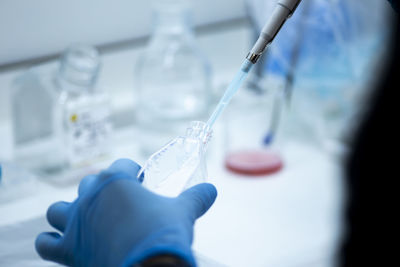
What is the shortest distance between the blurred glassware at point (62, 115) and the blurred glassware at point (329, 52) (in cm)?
43

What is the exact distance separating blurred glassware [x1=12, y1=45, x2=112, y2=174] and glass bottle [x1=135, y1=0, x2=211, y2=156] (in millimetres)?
196

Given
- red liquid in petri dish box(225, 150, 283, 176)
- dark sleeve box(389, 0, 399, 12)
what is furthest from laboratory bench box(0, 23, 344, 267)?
dark sleeve box(389, 0, 399, 12)

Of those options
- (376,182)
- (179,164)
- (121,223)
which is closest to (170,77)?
Result: (179,164)

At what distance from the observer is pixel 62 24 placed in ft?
5.00

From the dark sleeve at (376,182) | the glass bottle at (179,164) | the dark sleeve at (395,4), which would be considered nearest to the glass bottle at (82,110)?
the glass bottle at (179,164)

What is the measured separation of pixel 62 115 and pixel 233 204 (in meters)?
0.37

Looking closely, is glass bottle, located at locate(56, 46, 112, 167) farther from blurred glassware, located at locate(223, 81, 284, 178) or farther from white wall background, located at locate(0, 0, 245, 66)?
→ blurred glassware, located at locate(223, 81, 284, 178)

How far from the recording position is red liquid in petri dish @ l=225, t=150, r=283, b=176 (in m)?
1.43

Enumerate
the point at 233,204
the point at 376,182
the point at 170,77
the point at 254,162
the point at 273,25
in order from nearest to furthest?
the point at 376,182, the point at 273,25, the point at 233,204, the point at 254,162, the point at 170,77

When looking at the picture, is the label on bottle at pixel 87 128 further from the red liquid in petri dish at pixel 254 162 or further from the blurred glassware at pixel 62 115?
the red liquid in petri dish at pixel 254 162

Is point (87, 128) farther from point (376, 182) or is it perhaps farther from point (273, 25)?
point (376, 182)

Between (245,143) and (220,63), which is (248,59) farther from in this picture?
(220,63)

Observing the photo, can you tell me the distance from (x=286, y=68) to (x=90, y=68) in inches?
19.1

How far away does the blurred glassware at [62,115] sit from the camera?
1316 mm
